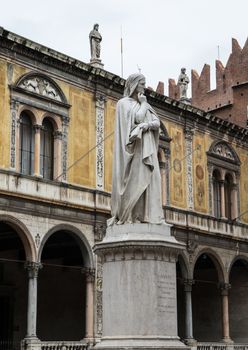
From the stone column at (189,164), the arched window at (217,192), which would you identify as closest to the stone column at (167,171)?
the stone column at (189,164)

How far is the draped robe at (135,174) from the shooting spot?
946cm

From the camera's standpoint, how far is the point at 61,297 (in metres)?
27.2

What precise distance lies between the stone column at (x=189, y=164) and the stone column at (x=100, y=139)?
16.3 ft

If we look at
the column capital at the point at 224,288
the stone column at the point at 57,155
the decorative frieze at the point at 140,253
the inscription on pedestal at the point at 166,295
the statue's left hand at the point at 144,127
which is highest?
the stone column at the point at 57,155

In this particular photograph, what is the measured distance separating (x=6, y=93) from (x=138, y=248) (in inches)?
501

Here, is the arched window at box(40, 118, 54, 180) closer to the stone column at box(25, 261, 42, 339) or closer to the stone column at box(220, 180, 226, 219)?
the stone column at box(25, 261, 42, 339)

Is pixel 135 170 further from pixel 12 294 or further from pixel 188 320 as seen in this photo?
pixel 12 294

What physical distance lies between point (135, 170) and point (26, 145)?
12.5m

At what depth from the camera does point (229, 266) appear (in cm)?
2878

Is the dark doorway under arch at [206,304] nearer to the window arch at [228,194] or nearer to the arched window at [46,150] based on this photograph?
the window arch at [228,194]

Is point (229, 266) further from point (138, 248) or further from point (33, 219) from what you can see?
point (138, 248)

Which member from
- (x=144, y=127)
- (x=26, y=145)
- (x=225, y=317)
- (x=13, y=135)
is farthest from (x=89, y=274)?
(x=144, y=127)

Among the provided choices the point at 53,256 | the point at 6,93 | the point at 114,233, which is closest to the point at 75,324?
the point at 53,256

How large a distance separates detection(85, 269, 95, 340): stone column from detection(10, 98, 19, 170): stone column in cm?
418
